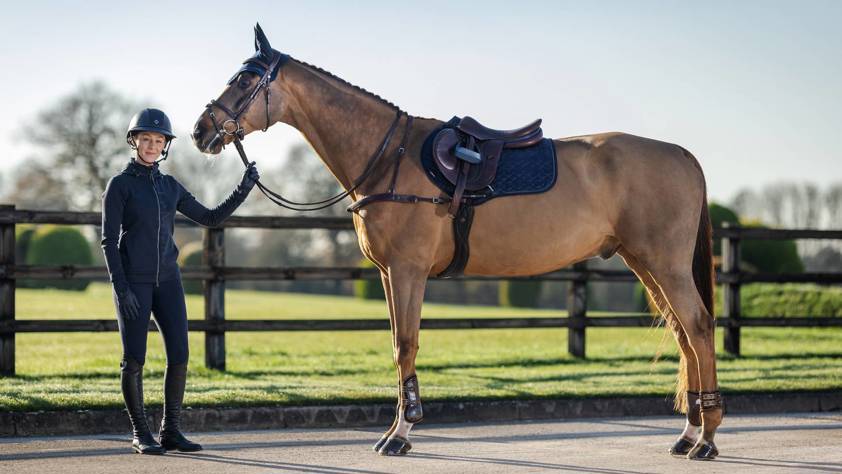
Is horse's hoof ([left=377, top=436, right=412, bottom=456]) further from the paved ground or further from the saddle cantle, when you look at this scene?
the saddle cantle

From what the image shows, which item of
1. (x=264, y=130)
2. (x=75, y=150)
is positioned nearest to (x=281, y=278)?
(x=264, y=130)

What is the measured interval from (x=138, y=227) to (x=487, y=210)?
83.5 inches

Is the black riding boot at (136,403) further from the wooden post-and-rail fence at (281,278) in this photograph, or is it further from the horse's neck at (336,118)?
the wooden post-and-rail fence at (281,278)

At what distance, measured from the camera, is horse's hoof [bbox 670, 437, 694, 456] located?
600 cm

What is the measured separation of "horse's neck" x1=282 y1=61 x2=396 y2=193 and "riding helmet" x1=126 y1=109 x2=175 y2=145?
2.49 ft

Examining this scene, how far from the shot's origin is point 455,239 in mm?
6070

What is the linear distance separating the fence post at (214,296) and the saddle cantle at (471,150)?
170 inches

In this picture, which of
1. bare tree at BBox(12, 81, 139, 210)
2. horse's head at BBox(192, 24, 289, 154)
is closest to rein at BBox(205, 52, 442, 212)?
horse's head at BBox(192, 24, 289, 154)

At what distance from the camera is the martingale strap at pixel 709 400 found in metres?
5.99

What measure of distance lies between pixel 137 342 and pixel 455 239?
202cm

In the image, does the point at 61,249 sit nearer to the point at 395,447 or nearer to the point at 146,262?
the point at 146,262

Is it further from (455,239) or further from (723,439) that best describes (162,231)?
(723,439)

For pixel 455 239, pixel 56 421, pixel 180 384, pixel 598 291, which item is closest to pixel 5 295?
pixel 56 421

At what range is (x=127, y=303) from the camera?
5.58 metres
